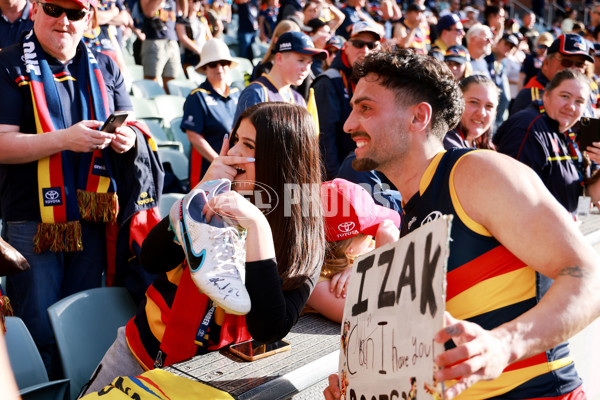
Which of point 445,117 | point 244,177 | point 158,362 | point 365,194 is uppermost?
point 445,117

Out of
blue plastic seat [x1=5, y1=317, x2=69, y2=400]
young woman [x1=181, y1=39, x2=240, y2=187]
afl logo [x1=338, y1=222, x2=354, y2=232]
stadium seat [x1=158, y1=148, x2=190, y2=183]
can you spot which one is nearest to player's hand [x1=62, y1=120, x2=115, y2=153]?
blue plastic seat [x1=5, y1=317, x2=69, y2=400]

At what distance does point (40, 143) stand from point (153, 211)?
0.59 m

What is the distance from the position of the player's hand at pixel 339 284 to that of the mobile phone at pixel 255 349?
14.2 inches

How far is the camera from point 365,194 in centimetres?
276

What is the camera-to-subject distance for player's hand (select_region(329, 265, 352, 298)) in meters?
2.28

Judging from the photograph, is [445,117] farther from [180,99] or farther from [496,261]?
[180,99]

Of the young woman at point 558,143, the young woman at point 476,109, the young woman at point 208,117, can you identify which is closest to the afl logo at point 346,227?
the young woman at point 476,109

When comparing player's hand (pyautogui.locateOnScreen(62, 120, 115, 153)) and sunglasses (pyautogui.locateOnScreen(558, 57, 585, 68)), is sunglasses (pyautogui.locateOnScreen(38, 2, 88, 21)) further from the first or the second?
sunglasses (pyautogui.locateOnScreen(558, 57, 585, 68))

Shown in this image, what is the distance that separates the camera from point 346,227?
2.52 m

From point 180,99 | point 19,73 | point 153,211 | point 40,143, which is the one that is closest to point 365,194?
point 153,211

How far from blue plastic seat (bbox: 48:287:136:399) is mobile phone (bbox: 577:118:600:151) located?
3.06m

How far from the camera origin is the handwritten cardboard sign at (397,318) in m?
1.18

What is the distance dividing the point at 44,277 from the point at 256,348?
127 centimetres

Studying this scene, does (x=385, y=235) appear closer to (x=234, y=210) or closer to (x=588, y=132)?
(x=234, y=210)
